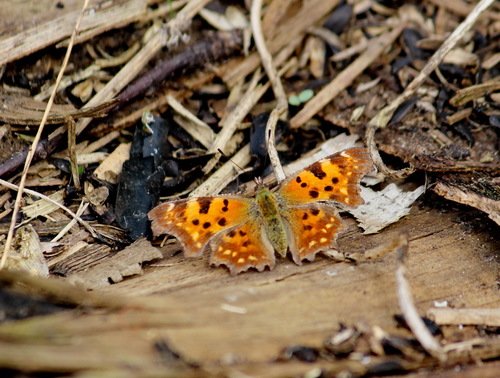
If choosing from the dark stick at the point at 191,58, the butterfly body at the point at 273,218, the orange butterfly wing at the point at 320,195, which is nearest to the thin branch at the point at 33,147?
the dark stick at the point at 191,58

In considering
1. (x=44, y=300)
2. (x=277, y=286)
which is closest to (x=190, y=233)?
(x=277, y=286)

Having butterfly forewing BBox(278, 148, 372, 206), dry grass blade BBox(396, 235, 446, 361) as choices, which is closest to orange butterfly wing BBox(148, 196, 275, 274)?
butterfly forewing BBox(278, 148, 372, 206)

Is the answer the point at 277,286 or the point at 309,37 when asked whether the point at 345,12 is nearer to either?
the point at 309,37

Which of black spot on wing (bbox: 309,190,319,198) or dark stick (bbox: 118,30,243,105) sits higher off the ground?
dark stick (bbox: 118,30,243,105)

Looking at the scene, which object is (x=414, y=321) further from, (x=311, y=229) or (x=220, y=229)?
(x=220, y=229)

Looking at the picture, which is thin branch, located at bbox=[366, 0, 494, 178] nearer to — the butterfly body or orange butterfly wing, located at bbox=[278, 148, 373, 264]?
orange butterfly wing, located at bbox=[278, 148, 373, 264]

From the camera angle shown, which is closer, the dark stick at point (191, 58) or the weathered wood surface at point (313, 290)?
the weathered wood surface at point (313, 290)

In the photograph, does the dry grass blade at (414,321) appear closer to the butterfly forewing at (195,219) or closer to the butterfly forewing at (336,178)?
the butterfly forewing at (336,178)
